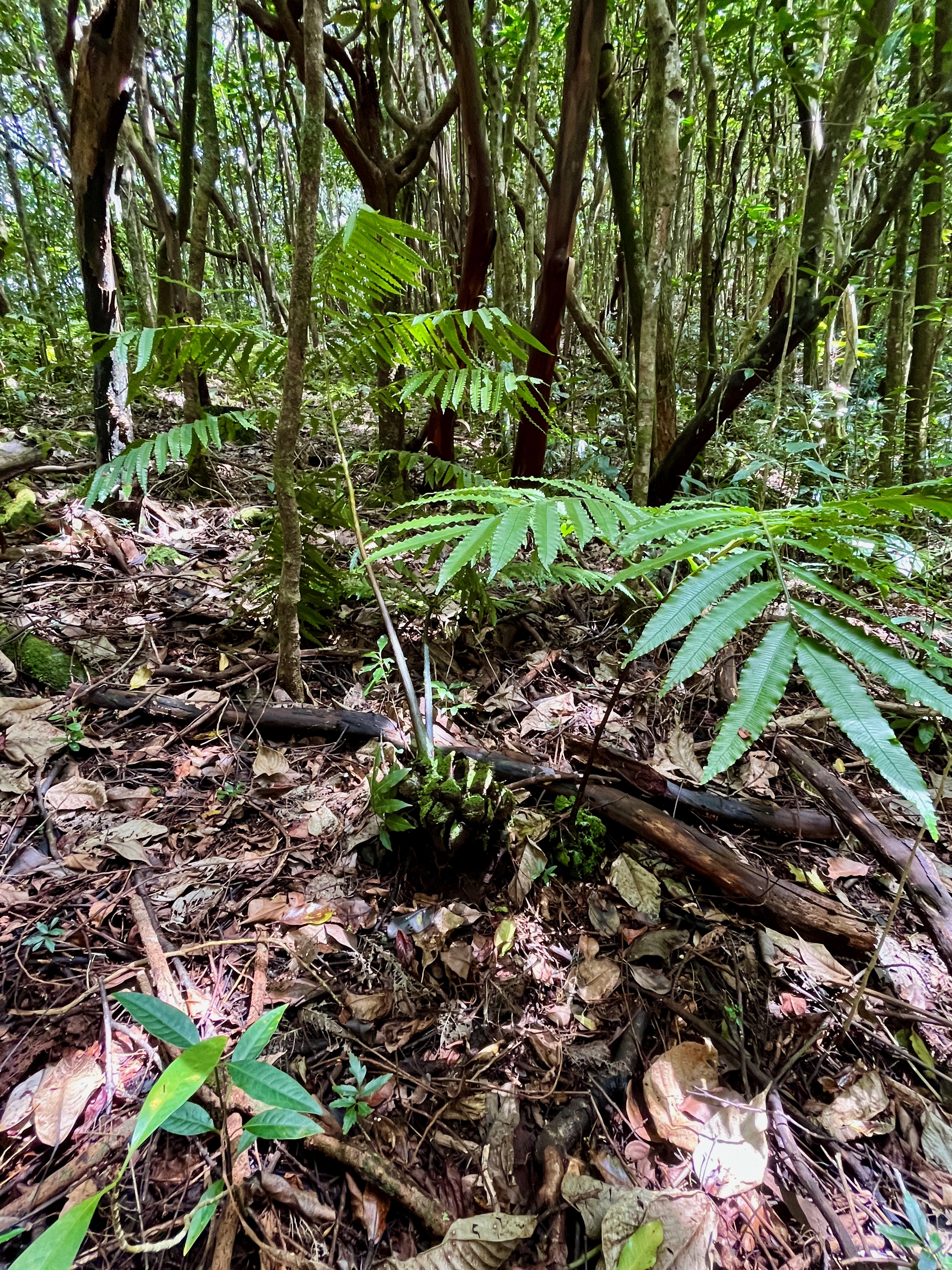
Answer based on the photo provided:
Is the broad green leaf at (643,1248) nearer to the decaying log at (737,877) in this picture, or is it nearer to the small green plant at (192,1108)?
the small green plant at (192,1108)

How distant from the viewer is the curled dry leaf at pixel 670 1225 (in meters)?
0.95

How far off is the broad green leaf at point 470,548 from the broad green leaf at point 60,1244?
36.5 inches

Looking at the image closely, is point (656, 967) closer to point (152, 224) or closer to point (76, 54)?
point (76, 54)

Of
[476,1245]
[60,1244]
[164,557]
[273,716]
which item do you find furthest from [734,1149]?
[164,557]

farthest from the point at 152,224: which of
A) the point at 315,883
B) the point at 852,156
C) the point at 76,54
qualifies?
the point at 315,883

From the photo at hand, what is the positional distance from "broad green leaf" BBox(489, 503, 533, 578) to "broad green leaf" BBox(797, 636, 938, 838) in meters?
0.44

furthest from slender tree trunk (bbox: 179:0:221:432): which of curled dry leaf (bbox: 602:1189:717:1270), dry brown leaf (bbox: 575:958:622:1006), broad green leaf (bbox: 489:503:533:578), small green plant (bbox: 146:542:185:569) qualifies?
curled dry leaf (bbox: 602:1189:717:1270)

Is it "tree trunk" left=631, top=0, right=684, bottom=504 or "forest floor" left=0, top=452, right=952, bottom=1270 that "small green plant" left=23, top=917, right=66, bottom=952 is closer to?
"forest floor" left=0, top=452, right=952, bottom=1270

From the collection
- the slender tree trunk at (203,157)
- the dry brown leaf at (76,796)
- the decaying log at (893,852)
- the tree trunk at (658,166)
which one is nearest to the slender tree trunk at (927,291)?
the tree trunk at (658,166)

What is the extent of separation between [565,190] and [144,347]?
2.10m

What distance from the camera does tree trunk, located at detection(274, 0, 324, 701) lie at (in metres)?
1.65

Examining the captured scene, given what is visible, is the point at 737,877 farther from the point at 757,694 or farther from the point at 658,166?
the point at 658,166

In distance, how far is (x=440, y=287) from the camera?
515 centimetres

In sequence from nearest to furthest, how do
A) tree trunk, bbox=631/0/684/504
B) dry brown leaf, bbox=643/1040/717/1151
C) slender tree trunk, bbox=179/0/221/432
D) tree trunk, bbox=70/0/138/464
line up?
dry brown leaf, bbox=643/1040/717/1151
tree trunk, bbox=631/0/684/504
tree trunk, bbox=70/0/138/464
slender tree trunk, bbox=179/0/221/432
